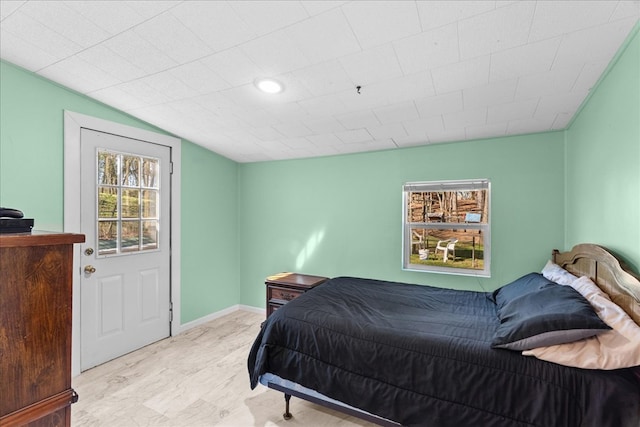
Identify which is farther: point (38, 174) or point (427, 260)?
point (427, 260)

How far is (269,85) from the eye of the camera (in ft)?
7.34

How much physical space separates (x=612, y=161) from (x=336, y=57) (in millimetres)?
1698

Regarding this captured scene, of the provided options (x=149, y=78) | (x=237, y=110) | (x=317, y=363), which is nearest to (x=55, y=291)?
(x=317, y=363)

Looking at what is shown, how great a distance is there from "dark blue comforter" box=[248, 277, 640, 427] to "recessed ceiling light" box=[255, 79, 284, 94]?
1582mm

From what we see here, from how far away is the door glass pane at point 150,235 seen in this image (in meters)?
3.19

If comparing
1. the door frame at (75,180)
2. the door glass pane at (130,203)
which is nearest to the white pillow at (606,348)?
the door frame at (75,180)

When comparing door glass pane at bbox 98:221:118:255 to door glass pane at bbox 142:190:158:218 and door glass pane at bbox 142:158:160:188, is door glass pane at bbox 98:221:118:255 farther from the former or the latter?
door glass pane at bbox 142:158:160:188

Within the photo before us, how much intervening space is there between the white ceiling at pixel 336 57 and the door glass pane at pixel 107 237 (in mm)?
1087

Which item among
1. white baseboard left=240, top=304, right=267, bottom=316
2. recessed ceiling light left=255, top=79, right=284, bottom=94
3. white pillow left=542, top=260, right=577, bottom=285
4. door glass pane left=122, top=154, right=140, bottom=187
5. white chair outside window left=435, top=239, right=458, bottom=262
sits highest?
recessed ceiling light left=255, top=79, right=284, bottom=94

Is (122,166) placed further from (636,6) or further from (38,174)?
(636,6)

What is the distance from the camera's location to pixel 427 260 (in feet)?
10.8

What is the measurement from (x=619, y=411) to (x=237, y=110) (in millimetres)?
2930

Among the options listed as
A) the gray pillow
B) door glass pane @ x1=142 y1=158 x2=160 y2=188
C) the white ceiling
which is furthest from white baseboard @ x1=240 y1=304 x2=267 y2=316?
the gray pillow

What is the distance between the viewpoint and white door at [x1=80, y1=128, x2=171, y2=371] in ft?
9.00
